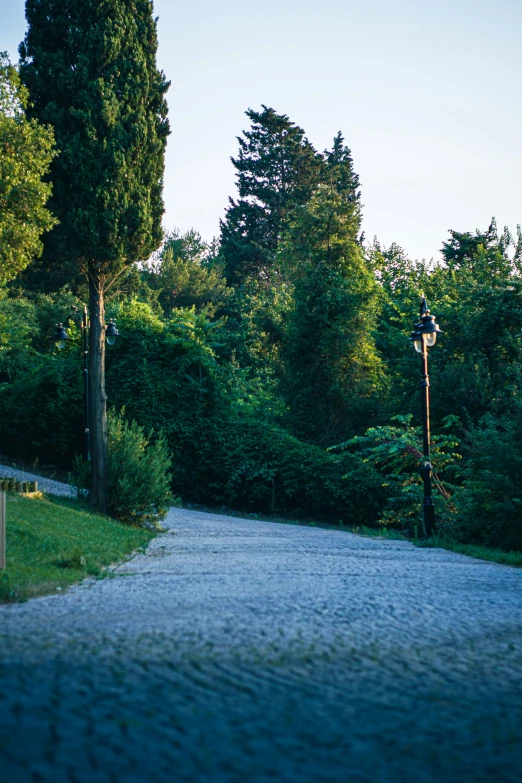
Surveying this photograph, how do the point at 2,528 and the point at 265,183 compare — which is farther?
the point at 265,183

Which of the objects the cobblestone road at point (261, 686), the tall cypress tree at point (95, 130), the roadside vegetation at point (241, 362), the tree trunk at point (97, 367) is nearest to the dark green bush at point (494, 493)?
the roadside vegetation at point (241, 362)

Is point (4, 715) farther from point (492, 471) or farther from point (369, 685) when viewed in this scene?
point (492, 471)

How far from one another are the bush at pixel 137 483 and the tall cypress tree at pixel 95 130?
37cm

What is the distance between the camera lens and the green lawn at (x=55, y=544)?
22.5 feet

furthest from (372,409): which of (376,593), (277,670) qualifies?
(277,670)

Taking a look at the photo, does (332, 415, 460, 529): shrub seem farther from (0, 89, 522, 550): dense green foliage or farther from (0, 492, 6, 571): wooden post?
(0, 492, 6, 571): wooden post

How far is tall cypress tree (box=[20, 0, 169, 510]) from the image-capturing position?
15.9m

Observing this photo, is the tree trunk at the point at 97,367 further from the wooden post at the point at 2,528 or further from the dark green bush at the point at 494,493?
the wooden post at the point at 2,528

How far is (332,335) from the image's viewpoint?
85.6ft

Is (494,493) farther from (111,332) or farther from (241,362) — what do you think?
(241,362)

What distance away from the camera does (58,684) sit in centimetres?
338

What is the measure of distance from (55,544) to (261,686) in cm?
668

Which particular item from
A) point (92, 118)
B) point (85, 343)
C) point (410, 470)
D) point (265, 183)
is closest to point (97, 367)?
point (85, 343)

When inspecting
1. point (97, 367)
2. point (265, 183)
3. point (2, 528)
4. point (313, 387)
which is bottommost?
point (2, 528)
